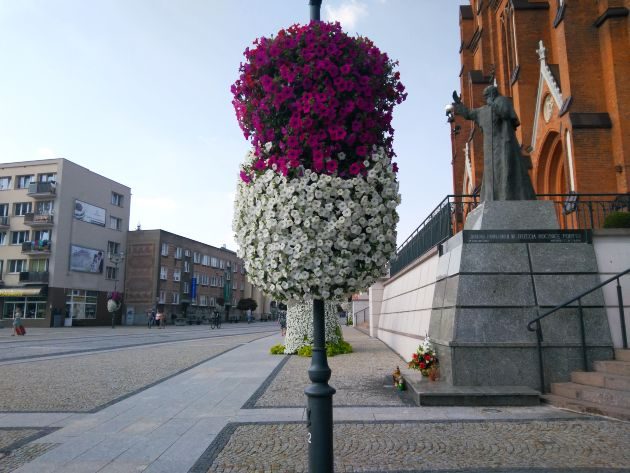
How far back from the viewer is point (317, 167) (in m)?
3.48

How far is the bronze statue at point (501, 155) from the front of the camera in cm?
956

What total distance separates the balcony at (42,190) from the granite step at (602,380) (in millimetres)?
49337

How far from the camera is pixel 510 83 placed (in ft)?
70.9

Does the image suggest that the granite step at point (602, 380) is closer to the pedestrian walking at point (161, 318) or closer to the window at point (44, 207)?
the pedestrian walking at point (161, 318)

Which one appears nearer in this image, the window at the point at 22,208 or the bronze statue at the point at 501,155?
the bronze statue at the point at 501,155

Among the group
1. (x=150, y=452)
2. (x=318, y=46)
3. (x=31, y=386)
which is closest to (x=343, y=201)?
(x=318, y=46)

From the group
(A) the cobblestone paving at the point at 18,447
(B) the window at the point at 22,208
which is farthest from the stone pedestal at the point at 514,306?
(B) the window at the point at 22,208

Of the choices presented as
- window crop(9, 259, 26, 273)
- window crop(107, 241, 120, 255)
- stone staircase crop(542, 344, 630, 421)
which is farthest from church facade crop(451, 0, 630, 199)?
window crop(9, 259, 26, 273)

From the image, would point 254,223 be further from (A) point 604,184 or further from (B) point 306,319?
(A) point 604,184

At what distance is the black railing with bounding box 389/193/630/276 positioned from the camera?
10993 mm

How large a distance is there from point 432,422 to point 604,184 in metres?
12.0

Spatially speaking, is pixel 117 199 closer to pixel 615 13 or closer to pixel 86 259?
pixel 86 259

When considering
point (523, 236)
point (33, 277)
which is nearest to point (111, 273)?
point (33, 277)

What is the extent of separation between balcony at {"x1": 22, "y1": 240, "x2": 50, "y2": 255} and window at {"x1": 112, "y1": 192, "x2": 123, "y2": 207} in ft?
Answer: 34.8
